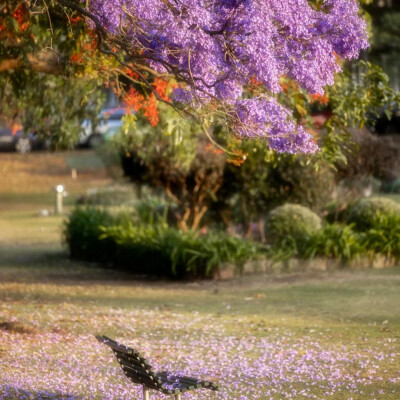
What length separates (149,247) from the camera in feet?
50.8

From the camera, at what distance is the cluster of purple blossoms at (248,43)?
277 inches

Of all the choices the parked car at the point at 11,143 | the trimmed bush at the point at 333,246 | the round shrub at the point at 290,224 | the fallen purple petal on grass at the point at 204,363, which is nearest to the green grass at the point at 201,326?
the fallen purple petal on grass at the point at 204,363

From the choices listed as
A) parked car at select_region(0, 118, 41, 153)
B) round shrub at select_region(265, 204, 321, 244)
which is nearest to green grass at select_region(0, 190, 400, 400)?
round shrub at select_region(265, 204, 321, 244)

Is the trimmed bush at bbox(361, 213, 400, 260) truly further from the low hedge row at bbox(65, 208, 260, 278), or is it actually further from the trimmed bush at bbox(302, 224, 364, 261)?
the low hedge row at bbox(65, 208, 260, 278)

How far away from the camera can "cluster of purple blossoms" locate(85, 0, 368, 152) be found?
7047 millimetres

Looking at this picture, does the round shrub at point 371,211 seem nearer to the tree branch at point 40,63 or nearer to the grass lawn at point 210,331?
the grass lawn at point 210,331

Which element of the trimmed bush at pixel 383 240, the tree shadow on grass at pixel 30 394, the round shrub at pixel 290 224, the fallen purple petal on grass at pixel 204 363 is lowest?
the fallen purple petal on grass at pixel 204 363

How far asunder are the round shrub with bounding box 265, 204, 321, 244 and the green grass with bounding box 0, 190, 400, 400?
1.13 m

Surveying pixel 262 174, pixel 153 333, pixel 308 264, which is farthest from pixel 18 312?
pixel 262 174

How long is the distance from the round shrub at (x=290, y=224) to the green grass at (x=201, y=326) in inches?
44.7

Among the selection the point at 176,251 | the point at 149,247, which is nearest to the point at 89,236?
the point at 149,247

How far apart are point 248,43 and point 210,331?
4.54 m

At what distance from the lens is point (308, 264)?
49.4 ft

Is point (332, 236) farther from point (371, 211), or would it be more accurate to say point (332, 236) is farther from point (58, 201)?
point (58, 201)
